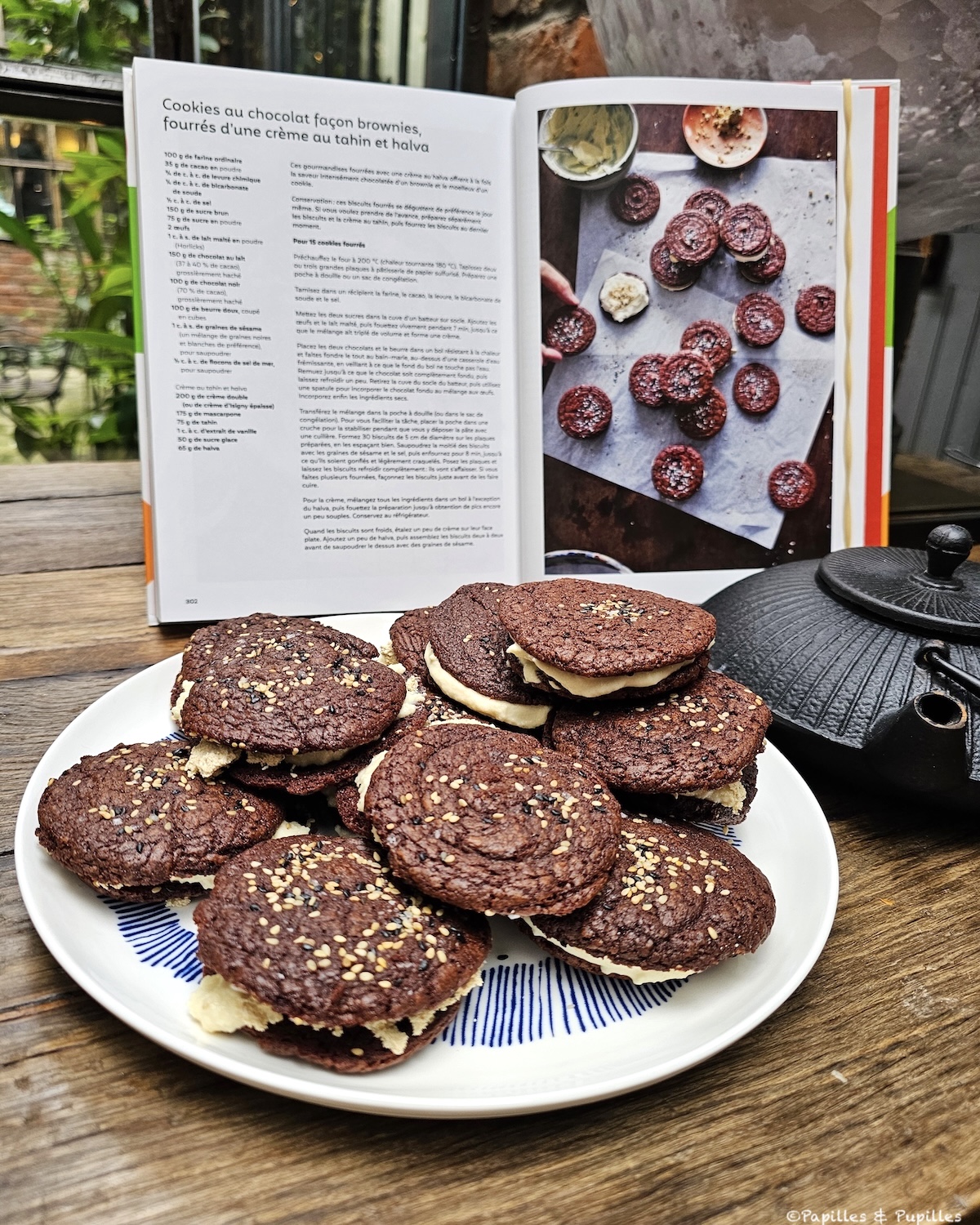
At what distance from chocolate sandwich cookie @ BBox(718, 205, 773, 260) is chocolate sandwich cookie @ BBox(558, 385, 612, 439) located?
1.12 ft

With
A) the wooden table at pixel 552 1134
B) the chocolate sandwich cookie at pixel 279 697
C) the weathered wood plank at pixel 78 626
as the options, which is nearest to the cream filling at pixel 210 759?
the chocolate sandwich cookie at pixel 279 697

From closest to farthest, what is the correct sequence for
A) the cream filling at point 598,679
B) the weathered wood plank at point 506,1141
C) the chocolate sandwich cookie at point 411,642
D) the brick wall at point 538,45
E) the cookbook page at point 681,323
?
the weathered wood plank at point 506,1141 → the cream filling at point 598,679 → the chocolate sandwich cookie at point 411,642 → the cookbook page at point 681,323 → the brick wall at point 538,45

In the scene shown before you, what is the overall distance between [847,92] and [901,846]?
1286 mm

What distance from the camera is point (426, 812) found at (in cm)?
84

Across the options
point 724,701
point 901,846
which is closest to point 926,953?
point 901,846

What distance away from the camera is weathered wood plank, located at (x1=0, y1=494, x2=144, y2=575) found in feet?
5.84

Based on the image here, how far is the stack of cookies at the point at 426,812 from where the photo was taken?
75 centimetres

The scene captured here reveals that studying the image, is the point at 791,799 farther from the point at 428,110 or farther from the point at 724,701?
the point at 428,110

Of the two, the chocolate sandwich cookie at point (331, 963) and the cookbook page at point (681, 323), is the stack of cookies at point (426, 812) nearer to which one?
the chocolate sandwich cookie at point (331, 963)

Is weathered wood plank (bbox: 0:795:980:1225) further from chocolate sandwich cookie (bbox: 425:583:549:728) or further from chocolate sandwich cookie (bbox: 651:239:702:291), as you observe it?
chocolate sandwich cookie (bbox: 651:239:702:291)

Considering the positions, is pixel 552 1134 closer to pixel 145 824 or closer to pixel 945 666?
pixel 145 824

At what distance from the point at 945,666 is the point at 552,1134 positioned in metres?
0.65

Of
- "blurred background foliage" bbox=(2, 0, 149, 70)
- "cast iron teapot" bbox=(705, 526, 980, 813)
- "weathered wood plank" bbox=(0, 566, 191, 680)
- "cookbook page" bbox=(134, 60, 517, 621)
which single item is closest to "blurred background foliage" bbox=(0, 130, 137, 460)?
"blurred background foliage" bbox=(2, 0, 149, 70)

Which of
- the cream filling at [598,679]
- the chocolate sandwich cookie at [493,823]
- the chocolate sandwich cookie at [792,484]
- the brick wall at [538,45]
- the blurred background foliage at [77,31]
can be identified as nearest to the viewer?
the chocolate sandwich cookie at [493,823]
